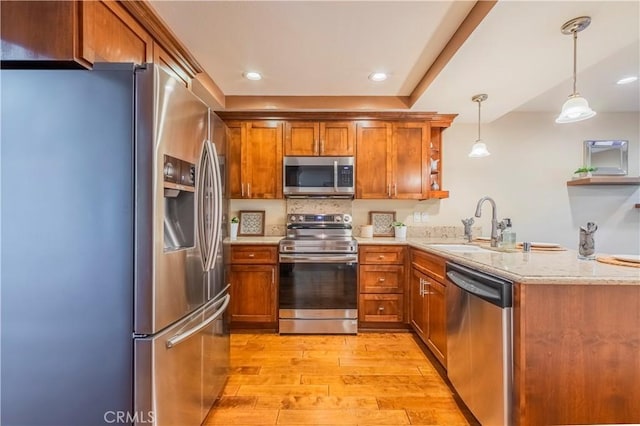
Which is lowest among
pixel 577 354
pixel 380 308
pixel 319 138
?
pixel 380 308

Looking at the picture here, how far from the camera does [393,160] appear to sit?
134 inches

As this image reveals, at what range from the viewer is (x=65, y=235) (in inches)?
47.5

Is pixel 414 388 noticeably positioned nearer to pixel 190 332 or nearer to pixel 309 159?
pixel 190 332

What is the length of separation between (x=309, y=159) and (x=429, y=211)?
63.7 inches

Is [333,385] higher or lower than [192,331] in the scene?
lower

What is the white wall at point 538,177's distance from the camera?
3697 millimetres

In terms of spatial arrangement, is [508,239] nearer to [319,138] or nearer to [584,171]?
[319,138]

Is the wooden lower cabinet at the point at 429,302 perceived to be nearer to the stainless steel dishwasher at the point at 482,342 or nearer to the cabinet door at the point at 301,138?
the stainless steel dishwasher at the point at 482,342

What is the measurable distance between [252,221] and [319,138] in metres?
1.28

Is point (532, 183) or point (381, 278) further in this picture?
point (532, 183)

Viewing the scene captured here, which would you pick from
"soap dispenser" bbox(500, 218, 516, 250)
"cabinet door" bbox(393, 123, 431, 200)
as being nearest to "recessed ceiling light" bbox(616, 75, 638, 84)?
"cabinet door" bbox(393, 123, 431, 200)

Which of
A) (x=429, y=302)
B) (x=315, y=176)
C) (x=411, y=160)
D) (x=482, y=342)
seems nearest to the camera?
(x=482, y=342)

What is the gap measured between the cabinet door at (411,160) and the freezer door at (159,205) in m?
2.47

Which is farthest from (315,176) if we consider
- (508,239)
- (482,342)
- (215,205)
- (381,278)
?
(482,342)
